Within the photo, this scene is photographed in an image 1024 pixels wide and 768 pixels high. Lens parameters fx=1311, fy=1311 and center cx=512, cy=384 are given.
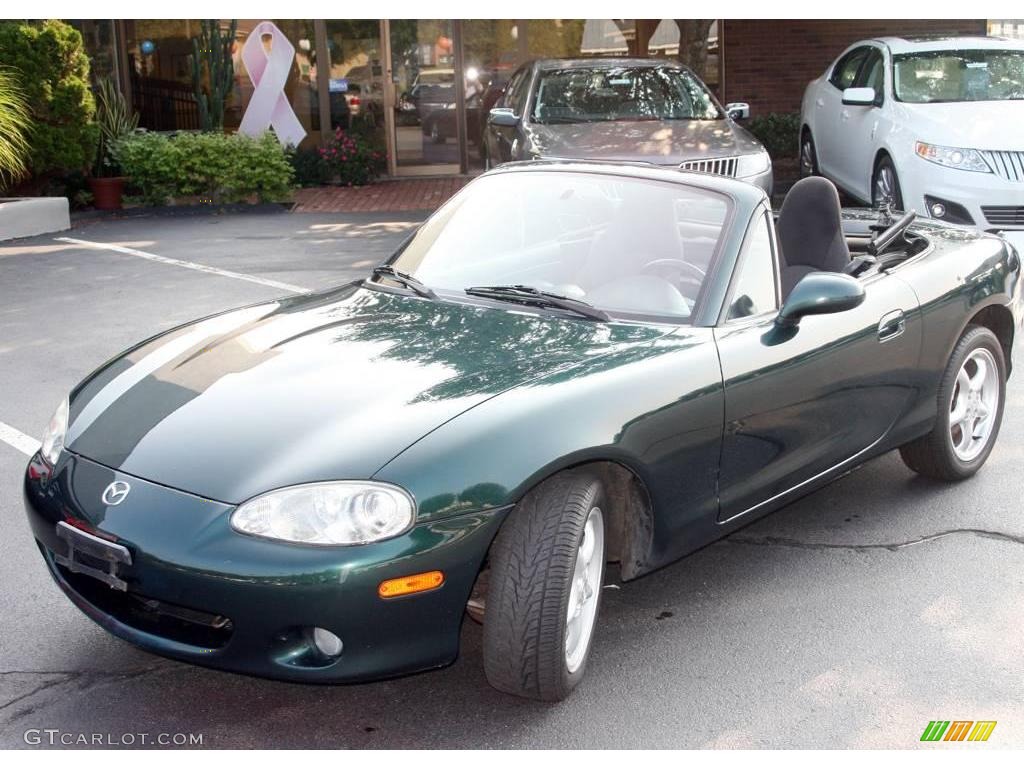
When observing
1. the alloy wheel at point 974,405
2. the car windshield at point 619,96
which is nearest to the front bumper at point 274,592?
the alloy wheel at point 974,405

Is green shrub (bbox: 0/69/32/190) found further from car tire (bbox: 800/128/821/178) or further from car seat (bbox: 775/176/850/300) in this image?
car seat (bbox: 775/176/850/300)

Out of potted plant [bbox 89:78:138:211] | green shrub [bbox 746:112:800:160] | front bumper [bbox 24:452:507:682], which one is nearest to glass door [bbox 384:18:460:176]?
potted plant [bbox 89:78:138:211]

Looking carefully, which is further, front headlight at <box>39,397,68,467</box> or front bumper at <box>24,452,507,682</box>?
front headlight at <box>39,397,68,467</box>

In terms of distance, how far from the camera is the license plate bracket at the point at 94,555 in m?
3.43

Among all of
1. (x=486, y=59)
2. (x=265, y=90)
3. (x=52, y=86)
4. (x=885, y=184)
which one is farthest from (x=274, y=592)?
(x=486, y=59)

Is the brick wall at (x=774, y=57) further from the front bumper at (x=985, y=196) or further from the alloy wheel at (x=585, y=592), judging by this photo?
the alloy wheel at (x=585, y=592)

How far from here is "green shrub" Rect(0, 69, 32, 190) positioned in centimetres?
1327

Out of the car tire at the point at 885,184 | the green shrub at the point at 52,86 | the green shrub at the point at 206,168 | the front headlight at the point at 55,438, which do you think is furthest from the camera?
the green shrub at the point at 206,168

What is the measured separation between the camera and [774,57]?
18.6 meters

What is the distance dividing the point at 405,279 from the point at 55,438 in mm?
1447

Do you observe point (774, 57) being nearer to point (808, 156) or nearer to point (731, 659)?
point (808, 156)

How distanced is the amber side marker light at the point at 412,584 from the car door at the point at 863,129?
8.80 metres

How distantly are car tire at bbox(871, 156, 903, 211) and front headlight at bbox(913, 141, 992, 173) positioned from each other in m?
0.39

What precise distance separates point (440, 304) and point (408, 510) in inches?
54.8
